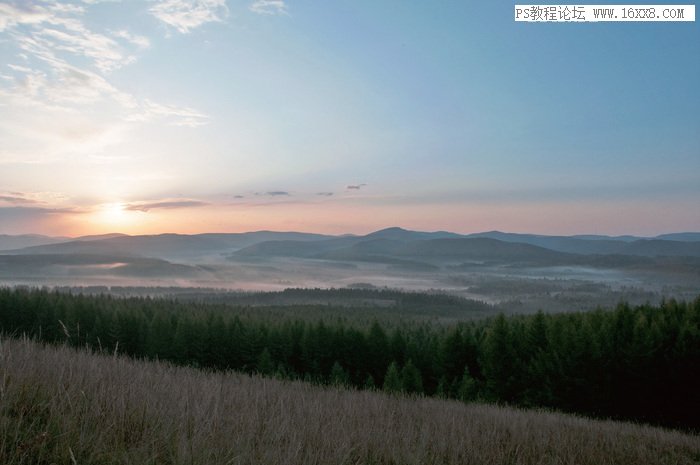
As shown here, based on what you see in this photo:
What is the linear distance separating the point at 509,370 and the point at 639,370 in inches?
503

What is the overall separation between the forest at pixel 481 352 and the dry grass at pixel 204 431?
29.7 m

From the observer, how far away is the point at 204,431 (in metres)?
6.18

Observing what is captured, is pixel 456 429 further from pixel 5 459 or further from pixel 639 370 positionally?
pixel 639 370

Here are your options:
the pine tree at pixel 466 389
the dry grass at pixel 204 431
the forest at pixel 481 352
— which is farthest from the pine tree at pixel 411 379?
the dry grass at pixel 204 431

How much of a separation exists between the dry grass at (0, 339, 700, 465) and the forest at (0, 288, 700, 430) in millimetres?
29663

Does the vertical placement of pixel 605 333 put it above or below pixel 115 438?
below

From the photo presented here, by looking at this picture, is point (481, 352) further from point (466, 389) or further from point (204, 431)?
point (204, 431)

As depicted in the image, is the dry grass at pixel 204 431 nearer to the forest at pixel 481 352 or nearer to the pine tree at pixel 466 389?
Answer: the forest at pixel 481 352

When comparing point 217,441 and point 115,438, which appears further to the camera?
point 217,441

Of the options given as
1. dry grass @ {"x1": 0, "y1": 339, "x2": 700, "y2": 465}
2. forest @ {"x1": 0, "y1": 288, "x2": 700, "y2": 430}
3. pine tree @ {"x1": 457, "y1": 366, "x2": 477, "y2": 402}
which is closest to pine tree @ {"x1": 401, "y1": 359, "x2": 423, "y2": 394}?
forest @ {"x1": 0, "y1": 288, "x2": 700, "y2": 430}

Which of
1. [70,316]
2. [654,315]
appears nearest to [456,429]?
[654,315]

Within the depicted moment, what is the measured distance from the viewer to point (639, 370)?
1879 inches

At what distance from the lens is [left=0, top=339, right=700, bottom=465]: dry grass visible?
5.17 meters

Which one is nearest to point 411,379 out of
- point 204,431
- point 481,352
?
point 481,352
